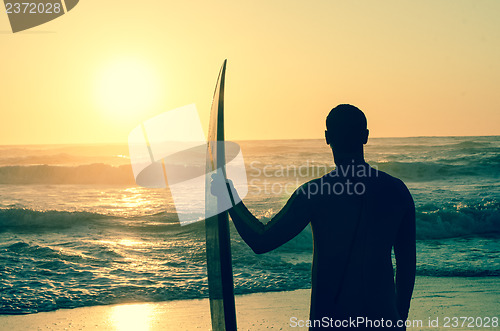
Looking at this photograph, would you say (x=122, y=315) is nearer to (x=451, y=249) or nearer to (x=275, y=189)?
(x=451, y=249)

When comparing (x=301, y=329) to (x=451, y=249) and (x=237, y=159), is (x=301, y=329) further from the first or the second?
(x=237, y=159)

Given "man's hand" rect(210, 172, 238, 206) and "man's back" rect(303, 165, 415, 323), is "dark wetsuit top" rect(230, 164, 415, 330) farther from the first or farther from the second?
"man's hand" rect(210, 172, 238, 206)

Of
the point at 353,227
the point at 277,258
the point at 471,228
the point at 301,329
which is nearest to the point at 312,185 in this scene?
the point at 353,227

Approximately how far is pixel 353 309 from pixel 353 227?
0.85 ft

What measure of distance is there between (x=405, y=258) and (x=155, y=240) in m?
10.1

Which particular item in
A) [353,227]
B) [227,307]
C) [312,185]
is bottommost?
[227,307]

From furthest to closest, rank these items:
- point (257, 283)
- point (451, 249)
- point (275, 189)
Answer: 1. point (275, 189)
2. point (451, 249)
3. point (257, 283)

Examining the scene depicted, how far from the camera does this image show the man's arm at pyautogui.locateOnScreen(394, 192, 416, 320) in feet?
5.78

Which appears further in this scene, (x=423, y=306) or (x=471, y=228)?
(x=471, y=228)

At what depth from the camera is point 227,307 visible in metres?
2.19

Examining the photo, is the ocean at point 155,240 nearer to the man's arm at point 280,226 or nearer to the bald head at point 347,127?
the man's arm at point 280,226

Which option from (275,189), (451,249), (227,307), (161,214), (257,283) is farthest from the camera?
(275,189)

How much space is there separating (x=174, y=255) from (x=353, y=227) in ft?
27.2

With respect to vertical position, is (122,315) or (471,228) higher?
(122,315)
